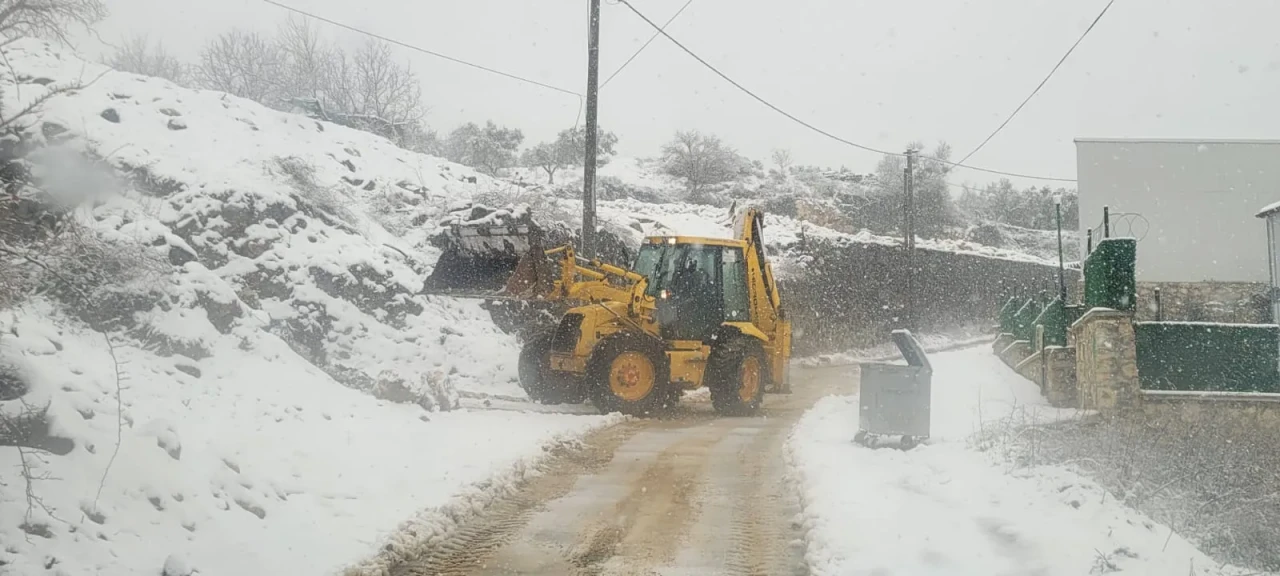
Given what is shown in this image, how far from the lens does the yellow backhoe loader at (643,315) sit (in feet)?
42.5

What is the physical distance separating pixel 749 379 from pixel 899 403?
4906mm

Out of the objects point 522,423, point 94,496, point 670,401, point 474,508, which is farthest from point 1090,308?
point 94,496

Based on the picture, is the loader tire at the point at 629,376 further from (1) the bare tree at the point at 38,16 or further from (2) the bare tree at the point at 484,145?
(2) the bare tree at the point at 484,145

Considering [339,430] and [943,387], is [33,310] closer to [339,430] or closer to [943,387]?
[339,430]

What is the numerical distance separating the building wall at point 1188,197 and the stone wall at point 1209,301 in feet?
1.25

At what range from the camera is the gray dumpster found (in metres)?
9.43

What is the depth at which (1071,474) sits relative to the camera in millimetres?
7285

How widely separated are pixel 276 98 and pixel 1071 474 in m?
28.7

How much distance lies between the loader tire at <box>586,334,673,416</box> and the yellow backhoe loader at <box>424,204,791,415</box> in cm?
1

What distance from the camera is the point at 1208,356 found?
41.8 ft

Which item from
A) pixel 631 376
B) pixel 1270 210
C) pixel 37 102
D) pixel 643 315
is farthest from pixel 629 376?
pixel 1270 210

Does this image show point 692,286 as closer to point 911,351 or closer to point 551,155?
point 911,351

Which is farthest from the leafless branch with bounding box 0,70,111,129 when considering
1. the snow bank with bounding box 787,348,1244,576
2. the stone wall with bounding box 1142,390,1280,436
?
the stone wall with bounding box 1142,390,1280,436

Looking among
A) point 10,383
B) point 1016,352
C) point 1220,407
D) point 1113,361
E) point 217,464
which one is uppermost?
point 1016,352
